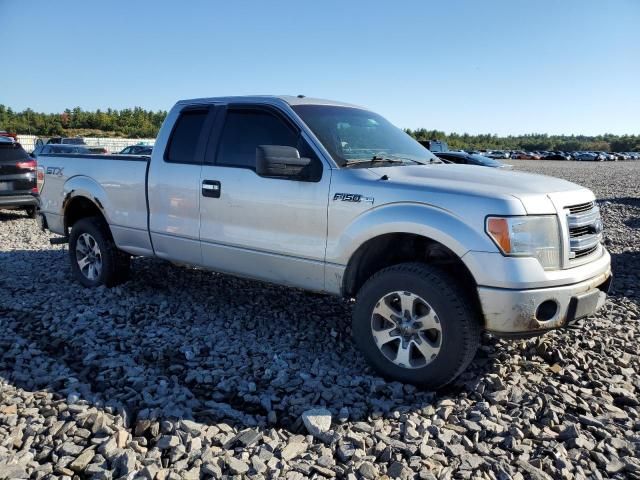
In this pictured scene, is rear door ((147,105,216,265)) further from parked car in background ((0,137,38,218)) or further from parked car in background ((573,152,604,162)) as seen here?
parked car in background ((573,152,604,162))

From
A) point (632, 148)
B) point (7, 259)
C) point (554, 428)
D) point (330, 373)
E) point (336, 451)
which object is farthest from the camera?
point (632, 148)

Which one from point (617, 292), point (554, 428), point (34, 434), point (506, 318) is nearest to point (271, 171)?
point (506, 318)

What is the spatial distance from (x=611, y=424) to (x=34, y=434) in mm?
3326

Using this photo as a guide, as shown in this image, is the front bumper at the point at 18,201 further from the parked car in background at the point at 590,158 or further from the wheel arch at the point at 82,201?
the parked car in background at the point at 590,158

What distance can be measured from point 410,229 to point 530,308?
0.88 meters

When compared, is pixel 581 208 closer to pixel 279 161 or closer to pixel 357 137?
pixel 357 137

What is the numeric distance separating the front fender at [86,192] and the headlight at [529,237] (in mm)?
3910

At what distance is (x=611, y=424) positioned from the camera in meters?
3.15

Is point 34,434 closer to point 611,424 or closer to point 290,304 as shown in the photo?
point 290,304

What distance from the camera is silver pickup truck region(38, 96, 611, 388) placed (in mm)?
3250

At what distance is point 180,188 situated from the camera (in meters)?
4.73

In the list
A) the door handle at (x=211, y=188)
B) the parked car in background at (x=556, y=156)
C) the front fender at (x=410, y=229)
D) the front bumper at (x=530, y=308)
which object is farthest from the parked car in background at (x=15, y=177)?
the parked car in background at (x=556, y=156)

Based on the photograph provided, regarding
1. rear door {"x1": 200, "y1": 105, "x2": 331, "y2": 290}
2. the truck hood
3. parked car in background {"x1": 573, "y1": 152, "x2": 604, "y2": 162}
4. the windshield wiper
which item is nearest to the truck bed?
rear door {"x1": 200, "y1": 105, "x2": 331, "y2": 290}

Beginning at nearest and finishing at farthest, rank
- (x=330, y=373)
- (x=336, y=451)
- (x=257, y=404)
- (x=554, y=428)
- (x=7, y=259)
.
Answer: (x=336, y=451), (x=554, y=428), (x=257, y=404), (x=330, y=373), (x=7, y=259)
